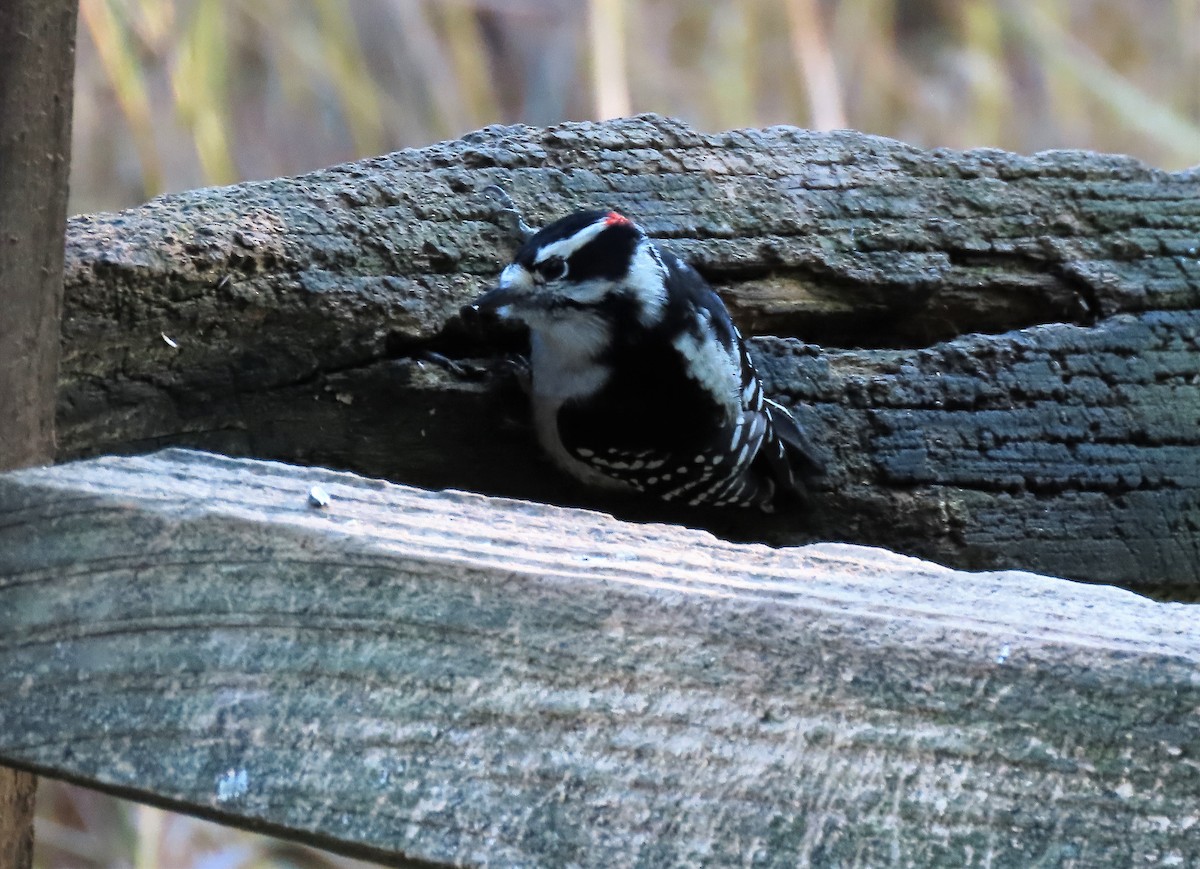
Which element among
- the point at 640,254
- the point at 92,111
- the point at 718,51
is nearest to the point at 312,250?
the point at 640,254

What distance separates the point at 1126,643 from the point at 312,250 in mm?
1063

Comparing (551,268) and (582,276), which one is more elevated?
(551,268)

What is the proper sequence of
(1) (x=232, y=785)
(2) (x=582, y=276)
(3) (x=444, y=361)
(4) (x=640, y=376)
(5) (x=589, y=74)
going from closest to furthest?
(1) (x=232, y=785) < (3) (x=444, y=361) < (2) (x=582, y=276) < (4) (x=640, y=376) < (5) (x=589, y=74)

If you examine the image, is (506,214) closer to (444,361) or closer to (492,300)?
(492,300)

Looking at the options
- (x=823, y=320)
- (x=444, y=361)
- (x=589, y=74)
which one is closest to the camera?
(x=444, y=361)

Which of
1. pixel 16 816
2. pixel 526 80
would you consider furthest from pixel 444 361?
pixel 526 80

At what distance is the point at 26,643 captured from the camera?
2.64ft

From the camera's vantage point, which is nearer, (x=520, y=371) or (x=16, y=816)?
(x=16, y=816)

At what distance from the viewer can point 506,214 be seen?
168 cm

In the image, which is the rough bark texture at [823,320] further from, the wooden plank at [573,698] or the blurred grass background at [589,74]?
the blurred grass background at [589,74]

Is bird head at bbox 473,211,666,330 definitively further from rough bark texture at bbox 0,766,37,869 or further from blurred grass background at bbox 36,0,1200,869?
blurred grass background at bbox 36,0,1200,869

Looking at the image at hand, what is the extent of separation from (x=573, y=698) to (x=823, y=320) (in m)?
1.19

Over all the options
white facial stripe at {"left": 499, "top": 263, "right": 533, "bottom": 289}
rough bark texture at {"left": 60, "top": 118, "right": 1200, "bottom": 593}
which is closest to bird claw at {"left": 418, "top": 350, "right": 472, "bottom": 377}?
rough bark texture at {"left": 60, "top": 118, "right": 1200, "bottom": 593}

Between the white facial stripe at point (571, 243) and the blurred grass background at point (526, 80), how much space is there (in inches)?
49.3
